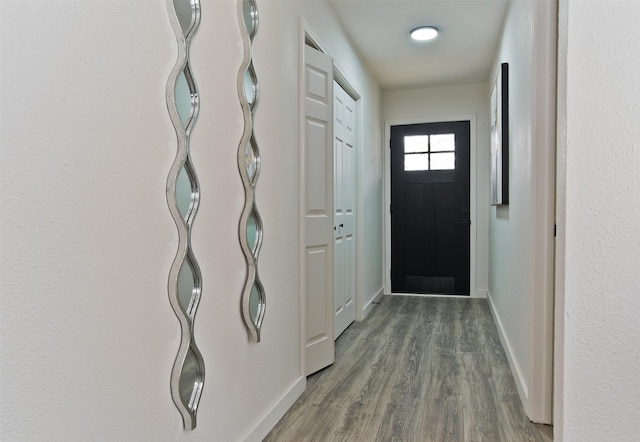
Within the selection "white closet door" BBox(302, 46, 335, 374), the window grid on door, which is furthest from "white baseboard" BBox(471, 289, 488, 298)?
"white closet door" BBox(302, 46, 335, 374)

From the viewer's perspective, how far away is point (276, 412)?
2.06m

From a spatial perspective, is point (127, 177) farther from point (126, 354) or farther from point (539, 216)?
point (539, 216)

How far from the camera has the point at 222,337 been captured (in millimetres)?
1619

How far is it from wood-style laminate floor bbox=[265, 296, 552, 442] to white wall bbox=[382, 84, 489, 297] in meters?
1.35

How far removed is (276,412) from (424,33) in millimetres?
2982

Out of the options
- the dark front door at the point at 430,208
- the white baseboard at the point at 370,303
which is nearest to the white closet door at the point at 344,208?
the white baseboard at the point at 370,303

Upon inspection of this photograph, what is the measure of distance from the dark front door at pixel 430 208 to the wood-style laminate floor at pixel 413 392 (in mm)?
1394

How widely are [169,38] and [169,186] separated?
430mm

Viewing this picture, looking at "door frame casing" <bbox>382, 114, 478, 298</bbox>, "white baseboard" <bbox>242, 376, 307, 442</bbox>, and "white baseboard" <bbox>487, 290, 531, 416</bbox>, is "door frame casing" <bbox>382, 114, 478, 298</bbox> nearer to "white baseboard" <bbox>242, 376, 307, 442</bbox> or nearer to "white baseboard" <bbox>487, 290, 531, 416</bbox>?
"white baseboard" <bbox>487, 290, 531, 416</bbox>

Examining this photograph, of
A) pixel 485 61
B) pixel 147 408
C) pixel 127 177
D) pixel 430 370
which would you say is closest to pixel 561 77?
pixel 127 177

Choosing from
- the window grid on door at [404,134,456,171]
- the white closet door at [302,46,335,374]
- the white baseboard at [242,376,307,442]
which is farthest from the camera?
A: the window grid on door at [404,134,456,171]

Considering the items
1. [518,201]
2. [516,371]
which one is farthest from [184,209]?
[516,371]

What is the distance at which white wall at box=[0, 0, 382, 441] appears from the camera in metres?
0.87

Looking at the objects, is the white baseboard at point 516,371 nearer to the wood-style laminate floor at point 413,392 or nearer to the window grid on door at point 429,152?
the wood-style laminate floor at point 413,392
